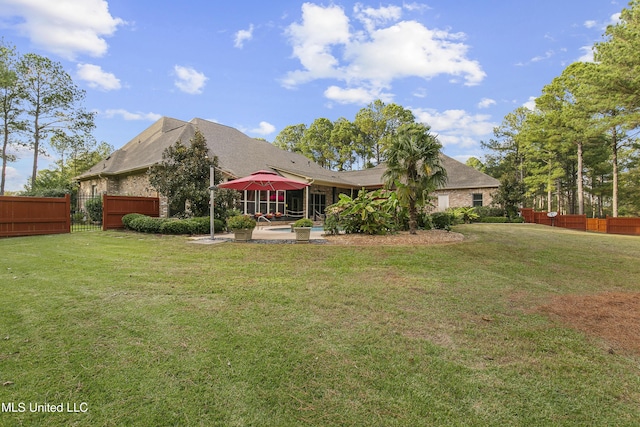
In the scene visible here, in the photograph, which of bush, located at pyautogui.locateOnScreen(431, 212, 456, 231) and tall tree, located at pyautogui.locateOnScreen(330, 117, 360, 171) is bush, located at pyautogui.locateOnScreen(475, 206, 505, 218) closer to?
bush, located at pyautogui.locateOnScreen(431, 212, 456, 231)

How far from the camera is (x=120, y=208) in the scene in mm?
12578

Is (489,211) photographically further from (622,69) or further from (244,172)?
(244,172)

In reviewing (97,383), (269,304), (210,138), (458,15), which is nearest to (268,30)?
(458,15)

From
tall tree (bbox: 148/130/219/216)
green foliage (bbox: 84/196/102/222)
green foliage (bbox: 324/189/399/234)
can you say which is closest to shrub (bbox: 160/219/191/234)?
tall tree (bbox: 148/130/219/216)

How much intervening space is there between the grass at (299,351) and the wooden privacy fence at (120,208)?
7099 millimetres

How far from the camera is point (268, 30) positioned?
499 inches

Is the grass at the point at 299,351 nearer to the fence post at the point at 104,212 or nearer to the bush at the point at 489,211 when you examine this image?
the fence post at the point at 104,212

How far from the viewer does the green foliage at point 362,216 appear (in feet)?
32.8

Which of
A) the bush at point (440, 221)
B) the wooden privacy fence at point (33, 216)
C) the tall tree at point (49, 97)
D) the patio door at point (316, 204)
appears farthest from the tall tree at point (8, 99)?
the bush at point (440, 221)

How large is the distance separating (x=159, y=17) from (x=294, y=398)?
12.2 metres

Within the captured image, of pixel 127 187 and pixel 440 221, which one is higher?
pixel 127 187

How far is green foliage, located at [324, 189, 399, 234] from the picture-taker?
9.99 m

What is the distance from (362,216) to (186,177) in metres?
7.15

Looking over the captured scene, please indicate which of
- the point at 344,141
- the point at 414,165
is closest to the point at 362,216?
the point at 414,165
